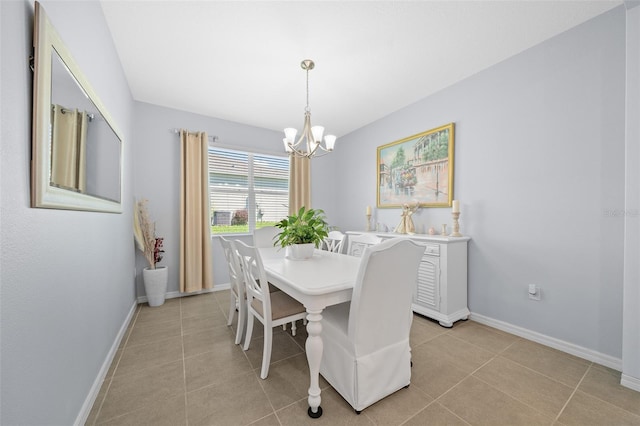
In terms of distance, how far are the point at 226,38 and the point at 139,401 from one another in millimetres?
2706

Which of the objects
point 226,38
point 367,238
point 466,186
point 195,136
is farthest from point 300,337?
point 195,136

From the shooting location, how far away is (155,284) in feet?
9.48

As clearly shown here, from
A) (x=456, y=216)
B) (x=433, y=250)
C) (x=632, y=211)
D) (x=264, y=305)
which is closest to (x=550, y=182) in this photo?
(x=632, y=211)

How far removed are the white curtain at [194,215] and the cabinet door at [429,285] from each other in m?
2.79

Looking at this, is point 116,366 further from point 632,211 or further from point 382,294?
point 632,211

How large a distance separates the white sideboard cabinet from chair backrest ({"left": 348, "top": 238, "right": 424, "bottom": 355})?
1.13m

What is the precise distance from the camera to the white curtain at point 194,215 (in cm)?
322

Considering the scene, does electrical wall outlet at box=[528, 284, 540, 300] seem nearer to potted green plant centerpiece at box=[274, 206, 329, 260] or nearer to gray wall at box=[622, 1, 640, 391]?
gray wall at box=[622, 1, 640, 391]

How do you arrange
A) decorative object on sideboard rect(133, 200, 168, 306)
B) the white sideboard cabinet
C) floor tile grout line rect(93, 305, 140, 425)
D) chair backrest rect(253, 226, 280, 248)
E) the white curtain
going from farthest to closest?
the white curtain < decorative object on sideboard rect(133, 200, 168, 306) < chair backrest rect(253, 226, 280, 248) < the white sideboard cabinet < floor tile grout line rect(93, 305, 140, 425)

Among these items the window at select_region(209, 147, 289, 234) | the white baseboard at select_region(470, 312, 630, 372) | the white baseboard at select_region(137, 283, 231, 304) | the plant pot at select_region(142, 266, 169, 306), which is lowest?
the white baseboard at select_region(137, 283, 231, 304)

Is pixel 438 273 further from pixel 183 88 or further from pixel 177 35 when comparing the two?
pixel 183 88

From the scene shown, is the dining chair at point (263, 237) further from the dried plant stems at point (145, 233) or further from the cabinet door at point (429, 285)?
the cabinet door at point (429, 285)

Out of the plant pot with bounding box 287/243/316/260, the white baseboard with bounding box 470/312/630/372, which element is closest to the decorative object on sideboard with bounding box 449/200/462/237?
the white baseboard with bounding box 470/312/630/372

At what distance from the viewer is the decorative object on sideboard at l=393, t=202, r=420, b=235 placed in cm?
300
